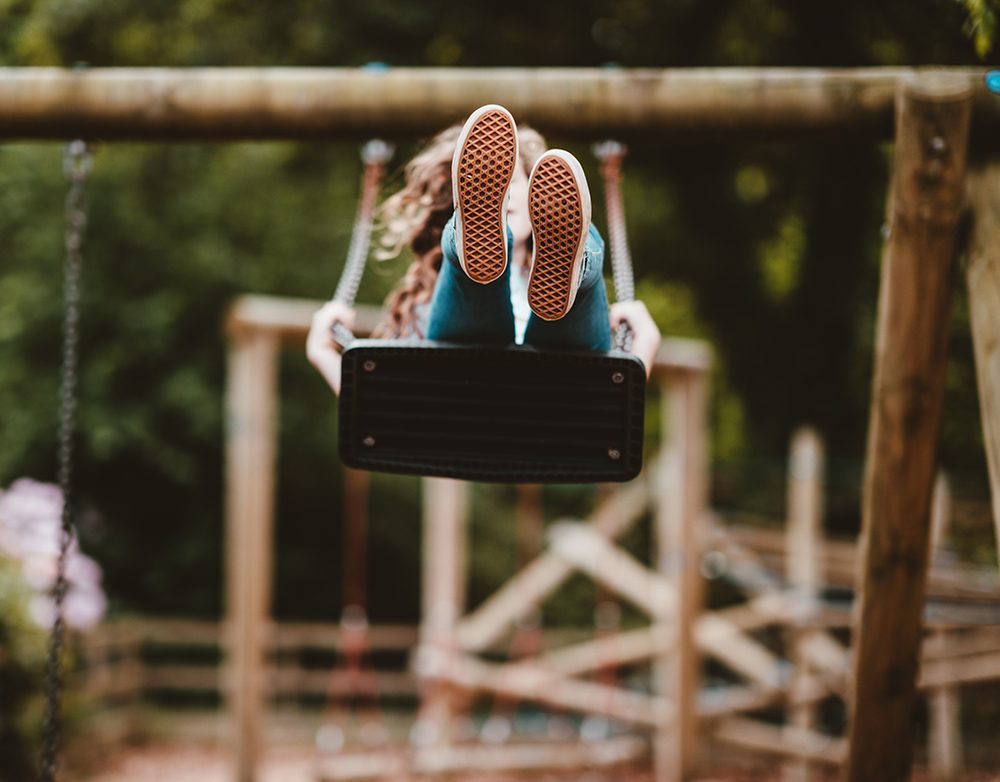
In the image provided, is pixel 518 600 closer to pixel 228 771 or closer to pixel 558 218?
pixel 228 771

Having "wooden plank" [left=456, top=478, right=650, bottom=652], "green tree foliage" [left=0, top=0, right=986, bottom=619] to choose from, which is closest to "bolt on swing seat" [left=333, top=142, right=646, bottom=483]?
"wooden plank" [left=456, top=478, right=650, bottom=652]

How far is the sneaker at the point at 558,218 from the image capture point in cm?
180

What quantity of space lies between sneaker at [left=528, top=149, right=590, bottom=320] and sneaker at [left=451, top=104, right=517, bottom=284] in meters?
0.05

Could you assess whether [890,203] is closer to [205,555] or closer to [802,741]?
[802,741]

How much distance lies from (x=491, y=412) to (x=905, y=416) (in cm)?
105

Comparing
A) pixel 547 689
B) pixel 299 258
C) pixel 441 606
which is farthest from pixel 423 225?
pixel 299 258

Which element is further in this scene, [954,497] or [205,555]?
[205,555]

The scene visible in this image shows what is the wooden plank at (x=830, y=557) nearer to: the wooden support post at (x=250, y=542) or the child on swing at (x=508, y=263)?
the wooden support post at (x=250, y=542)

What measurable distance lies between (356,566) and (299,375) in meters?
3.89

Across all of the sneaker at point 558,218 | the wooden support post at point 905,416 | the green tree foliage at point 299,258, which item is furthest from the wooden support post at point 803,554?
the sneaker at point 558,218

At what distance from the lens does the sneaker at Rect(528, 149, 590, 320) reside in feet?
5.92

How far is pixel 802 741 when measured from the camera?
6336mm

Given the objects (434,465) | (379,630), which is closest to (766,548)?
Result: (379,630)

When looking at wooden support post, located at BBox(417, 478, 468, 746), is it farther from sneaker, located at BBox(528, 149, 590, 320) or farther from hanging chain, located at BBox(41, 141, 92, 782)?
sneaker, located at BBox(528, 149, 590, 320)
